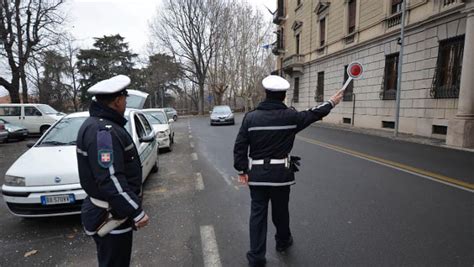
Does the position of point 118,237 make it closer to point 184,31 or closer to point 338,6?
point 338,6

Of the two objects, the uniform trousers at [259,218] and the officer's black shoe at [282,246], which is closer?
the uniform trousers at [259,218]

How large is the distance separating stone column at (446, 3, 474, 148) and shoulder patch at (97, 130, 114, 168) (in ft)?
36.5

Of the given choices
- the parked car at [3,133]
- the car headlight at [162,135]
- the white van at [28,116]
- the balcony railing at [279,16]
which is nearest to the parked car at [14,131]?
the parked car at [3,133]

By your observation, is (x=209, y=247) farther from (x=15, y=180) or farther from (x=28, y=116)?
(x=28, y=116)

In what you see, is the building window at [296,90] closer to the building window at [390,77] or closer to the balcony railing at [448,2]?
the building window at [390,77]

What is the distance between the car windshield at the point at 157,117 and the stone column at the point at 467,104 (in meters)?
10.6

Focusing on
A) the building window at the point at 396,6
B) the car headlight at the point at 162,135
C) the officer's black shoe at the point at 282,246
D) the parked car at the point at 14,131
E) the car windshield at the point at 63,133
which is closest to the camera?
the officer's black shoe at the point at 282,246

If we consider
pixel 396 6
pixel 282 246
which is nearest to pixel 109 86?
pixel 282 246

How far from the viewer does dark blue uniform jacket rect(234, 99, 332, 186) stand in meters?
2.71

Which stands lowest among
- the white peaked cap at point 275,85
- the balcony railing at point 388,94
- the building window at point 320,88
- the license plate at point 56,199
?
the license plate at point 56,199

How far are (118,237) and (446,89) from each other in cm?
1366

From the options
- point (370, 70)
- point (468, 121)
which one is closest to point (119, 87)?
point (468, 121)

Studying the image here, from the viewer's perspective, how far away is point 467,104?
31.2 ft

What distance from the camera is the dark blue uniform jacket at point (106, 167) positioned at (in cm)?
184
